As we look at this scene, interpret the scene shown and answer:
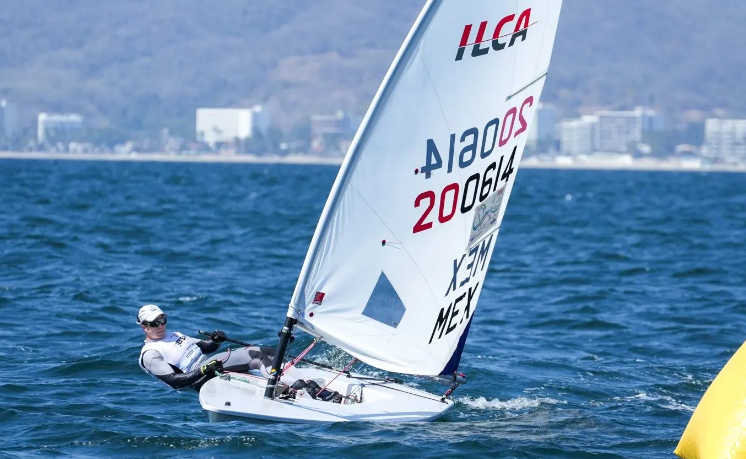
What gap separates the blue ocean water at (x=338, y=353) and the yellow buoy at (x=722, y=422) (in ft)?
3.38

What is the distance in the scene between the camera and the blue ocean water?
372 inches

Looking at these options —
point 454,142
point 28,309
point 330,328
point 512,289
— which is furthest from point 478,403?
point 512,289

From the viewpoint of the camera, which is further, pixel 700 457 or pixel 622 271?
pixel 622 271

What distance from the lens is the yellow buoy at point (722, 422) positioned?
8000 millimetres

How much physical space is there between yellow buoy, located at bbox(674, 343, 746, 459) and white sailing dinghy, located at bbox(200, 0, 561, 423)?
2.35 meters

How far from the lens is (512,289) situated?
19.6 metres

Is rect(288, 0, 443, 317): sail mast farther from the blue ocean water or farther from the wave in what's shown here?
the wave

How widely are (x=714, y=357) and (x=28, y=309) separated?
29.5 feet

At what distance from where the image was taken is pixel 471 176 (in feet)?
31.8

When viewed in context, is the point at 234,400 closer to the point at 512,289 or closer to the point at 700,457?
the point at 700,457

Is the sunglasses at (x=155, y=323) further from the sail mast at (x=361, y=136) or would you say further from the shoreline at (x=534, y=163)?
the shoreline at (x=534, y=163)

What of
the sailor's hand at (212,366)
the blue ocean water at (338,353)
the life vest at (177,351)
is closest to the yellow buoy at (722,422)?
the blue ocean water at (338,353)

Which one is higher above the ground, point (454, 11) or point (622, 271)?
point (454, 11)

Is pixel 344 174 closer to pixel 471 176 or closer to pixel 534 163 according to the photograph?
pixel 471 176
